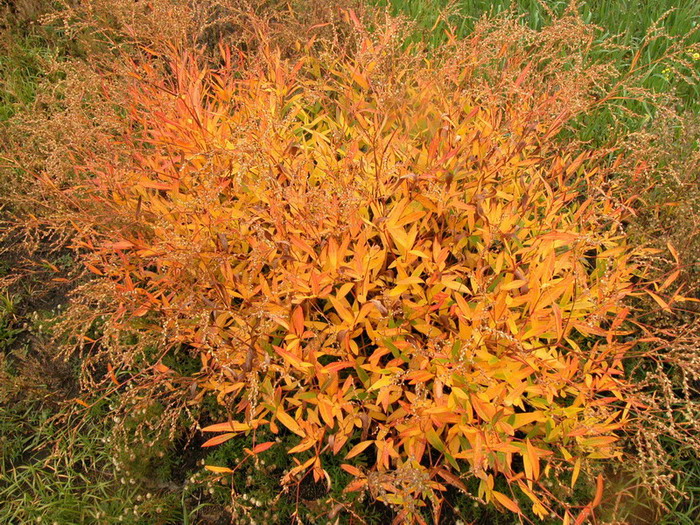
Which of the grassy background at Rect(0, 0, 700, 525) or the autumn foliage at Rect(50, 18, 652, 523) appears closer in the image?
the autumn foliage at Rect(50, 18, 652, 523)

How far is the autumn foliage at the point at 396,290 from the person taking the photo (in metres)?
1.92

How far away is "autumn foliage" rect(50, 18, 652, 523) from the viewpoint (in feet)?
6.31

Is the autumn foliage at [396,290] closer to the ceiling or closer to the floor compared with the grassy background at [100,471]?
closer to the ceiling

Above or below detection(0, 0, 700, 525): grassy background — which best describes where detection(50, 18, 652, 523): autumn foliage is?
above

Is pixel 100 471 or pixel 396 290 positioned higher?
pixel 396 290

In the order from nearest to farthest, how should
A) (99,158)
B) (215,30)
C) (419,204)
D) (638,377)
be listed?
(419,204), (638,377), (99,158), (215,30)

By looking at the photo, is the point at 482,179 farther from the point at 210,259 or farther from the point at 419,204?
the point at 210,259

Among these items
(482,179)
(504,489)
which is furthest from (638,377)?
(482,179)

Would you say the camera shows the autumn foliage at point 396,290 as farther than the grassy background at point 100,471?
No

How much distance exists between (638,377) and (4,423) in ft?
9.18

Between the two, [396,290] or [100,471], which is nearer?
[396,290]

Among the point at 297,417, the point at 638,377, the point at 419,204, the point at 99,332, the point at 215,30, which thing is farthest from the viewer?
the point at 215,30

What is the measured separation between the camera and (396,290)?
6.54ft

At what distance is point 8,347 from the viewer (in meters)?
2.93
